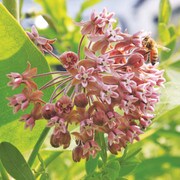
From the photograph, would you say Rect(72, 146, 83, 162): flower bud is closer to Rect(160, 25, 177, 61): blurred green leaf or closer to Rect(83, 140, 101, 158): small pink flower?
Rect(83, 140, 101, 158): small pink flower

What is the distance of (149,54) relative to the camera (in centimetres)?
157

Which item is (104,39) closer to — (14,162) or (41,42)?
(41,42)

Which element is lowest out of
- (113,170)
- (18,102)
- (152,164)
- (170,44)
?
(152,164)

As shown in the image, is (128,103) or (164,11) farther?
(164,11)

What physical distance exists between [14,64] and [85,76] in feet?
0.71

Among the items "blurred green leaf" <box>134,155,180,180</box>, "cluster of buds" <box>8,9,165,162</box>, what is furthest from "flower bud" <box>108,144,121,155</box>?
"blurred green leaf" <box>134,155,180,180</box>

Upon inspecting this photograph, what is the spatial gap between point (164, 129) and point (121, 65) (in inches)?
39.2

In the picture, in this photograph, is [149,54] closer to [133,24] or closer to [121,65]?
[121,65]

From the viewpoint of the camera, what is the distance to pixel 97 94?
1.27m

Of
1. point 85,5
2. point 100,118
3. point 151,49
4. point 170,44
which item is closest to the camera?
point 100,118

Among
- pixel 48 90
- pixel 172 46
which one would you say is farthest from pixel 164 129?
pixel 48 90

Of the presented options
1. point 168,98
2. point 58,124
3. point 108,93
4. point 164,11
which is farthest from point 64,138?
point 164,11

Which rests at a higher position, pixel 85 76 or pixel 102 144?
pixel 85 76

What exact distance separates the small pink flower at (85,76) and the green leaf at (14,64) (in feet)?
0.52
